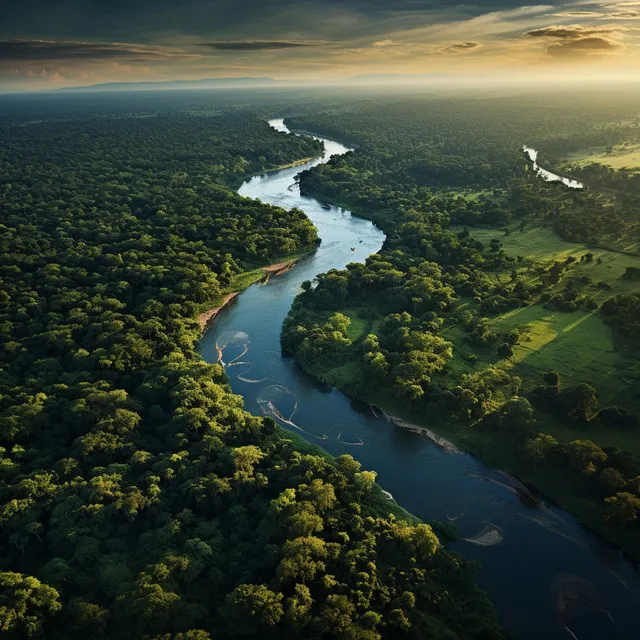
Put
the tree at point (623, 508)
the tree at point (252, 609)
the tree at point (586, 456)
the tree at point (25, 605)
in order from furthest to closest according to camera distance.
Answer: the tree at point (586, 456)
the tree at point (623, 508)
the tree at point (252, 609)
the tree at point (25, 605)

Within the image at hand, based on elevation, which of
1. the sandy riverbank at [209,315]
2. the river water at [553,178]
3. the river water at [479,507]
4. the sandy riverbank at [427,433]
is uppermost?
the river water at [553,178]

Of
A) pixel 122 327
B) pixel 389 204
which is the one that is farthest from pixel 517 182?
pixel 122 327

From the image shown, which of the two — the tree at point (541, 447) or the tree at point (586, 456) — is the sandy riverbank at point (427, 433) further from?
the tree at point (586, 456)

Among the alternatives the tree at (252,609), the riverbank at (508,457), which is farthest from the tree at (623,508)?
the tree at (252,609)

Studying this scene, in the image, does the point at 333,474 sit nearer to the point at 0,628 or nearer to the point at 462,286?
the point at 0,628

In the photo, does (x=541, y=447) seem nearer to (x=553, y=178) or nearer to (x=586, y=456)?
(x=586, y=456)

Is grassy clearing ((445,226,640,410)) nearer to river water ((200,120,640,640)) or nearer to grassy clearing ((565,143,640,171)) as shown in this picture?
river water ((200,120,640,640))

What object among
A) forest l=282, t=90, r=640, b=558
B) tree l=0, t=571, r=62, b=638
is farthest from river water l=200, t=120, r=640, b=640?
tree l=0, t=571, r=62, b=638
